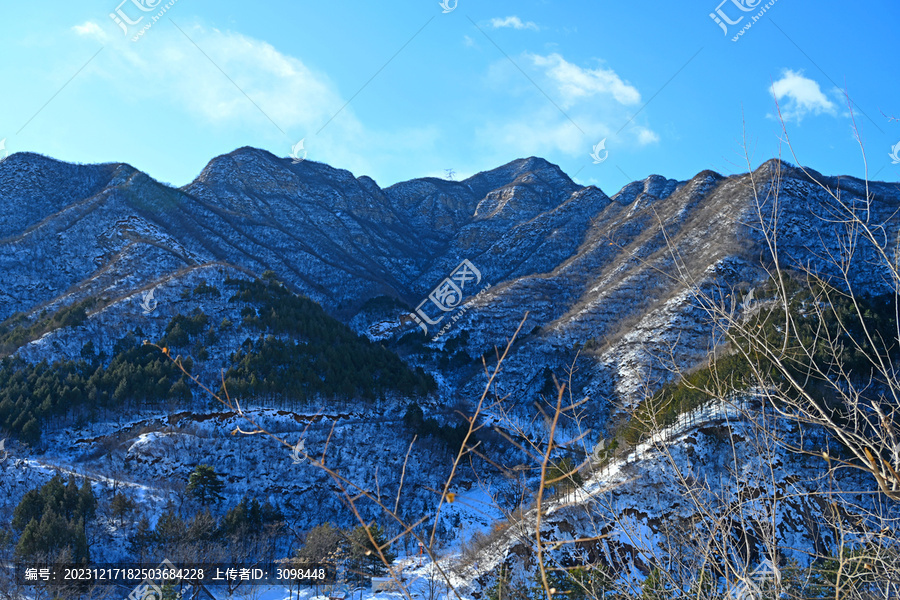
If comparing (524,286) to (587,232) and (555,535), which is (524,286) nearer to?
(587,232)

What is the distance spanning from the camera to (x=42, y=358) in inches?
1117

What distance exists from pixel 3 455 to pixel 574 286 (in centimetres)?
4108

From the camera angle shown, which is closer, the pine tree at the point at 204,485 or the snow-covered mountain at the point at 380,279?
the pine tree at the point at 204,485

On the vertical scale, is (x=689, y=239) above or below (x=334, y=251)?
above

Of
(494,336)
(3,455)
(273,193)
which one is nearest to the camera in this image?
(3,455)

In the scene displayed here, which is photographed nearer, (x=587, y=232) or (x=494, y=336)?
(x=494, y=336)

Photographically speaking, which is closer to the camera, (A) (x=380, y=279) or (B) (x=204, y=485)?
(B) (x=204, y=485)

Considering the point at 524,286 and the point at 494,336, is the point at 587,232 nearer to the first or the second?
the point at 524,286

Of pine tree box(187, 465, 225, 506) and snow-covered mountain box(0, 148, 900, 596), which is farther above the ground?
snow-covered mountain box(0, 148, 900, 596)

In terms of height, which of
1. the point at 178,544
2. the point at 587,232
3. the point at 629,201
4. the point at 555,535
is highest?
the point at 629,201

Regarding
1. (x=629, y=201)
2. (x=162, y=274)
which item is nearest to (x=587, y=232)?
(x=629, y=201)

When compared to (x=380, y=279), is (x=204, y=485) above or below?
below

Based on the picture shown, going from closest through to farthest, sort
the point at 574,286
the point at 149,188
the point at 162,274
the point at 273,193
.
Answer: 1. the point at 162,274
2. the point at 574,286
3. the point at 149,188
4. the point at 273,193

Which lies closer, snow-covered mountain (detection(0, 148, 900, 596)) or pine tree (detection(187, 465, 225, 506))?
pine tree (detection(187, 465, 225, 506))
